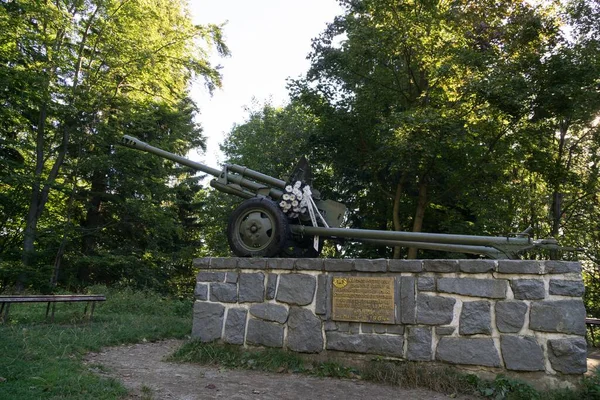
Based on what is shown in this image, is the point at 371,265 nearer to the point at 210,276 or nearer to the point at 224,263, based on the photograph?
the point at 224,263

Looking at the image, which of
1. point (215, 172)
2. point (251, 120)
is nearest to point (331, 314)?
point (215, 172)

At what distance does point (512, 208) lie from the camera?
12586mm

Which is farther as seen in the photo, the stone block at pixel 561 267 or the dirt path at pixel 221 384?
the stone block at pixel 561 267

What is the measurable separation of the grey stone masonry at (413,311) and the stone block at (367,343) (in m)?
0.01

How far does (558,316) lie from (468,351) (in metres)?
0.88

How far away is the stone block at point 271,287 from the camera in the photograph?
529 centimetres

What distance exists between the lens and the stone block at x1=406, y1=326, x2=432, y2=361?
177 inches

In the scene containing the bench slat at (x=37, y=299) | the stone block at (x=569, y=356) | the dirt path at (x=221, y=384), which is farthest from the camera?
the bench slat at (x=37, y=299)

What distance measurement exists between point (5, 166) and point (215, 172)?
9.33 m

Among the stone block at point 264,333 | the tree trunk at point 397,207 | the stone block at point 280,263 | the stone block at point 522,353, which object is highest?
the tree trunk at point 397,207

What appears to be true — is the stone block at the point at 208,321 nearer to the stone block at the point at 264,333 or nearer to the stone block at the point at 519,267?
the stone block at the point at 264,333

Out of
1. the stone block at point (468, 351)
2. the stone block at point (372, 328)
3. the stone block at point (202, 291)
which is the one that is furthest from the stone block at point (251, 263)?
the stone block at point (468, 351)

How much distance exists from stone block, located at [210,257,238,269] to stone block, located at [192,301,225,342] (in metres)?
0.47

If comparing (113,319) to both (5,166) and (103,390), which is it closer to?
(103,390)
